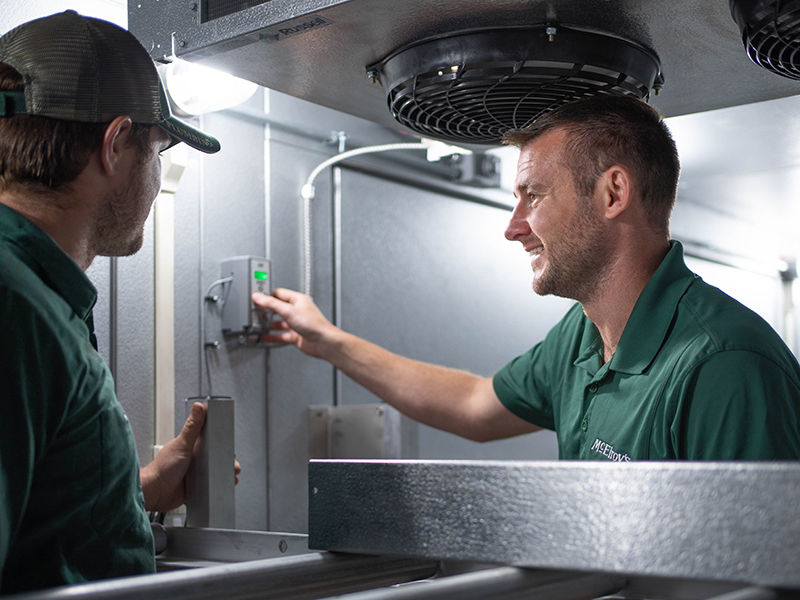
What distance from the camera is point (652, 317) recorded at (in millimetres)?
1311

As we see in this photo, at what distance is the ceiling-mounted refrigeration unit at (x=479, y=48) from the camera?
0.99 meters

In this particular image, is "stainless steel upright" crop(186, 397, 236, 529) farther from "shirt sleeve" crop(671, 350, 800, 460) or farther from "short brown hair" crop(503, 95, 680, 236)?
"shirt sleeve" crop(671, 350, 800, 460)

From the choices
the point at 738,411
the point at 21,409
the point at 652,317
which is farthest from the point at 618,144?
the point at 21,409

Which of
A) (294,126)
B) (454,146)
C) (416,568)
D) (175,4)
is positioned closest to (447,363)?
(454,146)

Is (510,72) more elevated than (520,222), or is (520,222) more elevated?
(510,72)

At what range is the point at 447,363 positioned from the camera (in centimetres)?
275

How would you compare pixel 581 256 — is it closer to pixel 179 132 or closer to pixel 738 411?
pixel 738 411

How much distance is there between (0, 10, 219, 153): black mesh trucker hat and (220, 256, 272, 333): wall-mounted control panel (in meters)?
0.96

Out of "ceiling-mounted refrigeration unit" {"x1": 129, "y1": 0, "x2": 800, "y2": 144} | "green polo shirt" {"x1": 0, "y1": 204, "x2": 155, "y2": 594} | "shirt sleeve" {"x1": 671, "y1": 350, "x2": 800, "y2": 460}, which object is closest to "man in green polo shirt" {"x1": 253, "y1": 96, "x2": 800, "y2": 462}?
"shirt sleeve" {"x1": 671, "y1": 350, "x2": 800, "y2": 460}

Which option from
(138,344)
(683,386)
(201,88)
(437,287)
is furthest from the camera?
(437,287)

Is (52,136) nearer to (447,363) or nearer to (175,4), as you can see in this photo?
(175,4)

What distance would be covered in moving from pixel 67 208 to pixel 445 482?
625 millimetres

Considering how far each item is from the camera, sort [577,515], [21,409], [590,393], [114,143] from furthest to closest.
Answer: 1. [590,393]
2. [114,143]
3. [21,409]
4. [577,515]

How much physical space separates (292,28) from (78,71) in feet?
0.89
